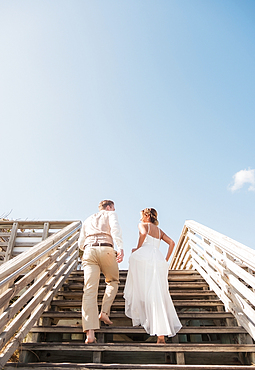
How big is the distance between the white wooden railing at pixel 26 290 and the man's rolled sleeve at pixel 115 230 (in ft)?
2.78

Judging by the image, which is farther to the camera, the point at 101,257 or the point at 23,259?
the point at 101,257

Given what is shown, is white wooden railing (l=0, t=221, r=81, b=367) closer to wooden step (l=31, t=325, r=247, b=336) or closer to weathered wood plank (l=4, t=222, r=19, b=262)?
wooden step (l=31, t=325, r=247, b=336)

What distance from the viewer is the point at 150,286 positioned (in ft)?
11.2

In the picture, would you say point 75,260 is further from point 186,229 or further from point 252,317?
point 252,317

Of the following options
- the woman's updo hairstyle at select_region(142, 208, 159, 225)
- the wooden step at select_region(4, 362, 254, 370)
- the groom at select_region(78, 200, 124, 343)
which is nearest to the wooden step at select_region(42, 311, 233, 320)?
the groom at select_region(78, 200, 124, 343)

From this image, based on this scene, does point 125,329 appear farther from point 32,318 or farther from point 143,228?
point 143,228

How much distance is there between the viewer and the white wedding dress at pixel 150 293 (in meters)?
3.10

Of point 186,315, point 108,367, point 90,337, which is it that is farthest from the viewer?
point 186,315

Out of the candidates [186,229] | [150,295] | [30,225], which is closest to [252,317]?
[150,295]

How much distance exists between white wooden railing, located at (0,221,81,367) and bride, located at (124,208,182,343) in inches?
42.9

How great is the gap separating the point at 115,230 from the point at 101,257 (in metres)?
0.37

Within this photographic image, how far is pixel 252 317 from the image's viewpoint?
2992 mm

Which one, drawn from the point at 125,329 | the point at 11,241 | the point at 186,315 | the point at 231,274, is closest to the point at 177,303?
the point at 186,315

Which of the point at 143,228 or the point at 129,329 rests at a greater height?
the point at 143,228
